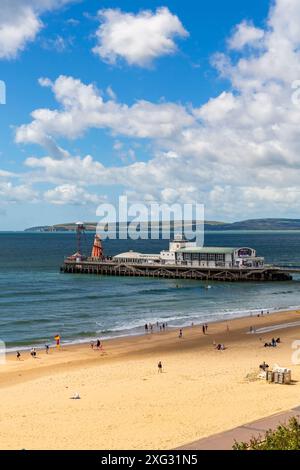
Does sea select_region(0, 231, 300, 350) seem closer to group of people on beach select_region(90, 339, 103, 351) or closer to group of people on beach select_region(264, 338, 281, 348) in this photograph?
group of people on beach select_region(90, 339, 103, 351)

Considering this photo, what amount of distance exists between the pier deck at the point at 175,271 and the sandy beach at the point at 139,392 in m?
46.8

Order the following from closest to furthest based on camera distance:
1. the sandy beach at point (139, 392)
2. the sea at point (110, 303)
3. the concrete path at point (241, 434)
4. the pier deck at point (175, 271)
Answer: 1. the concrete path at point (241, 434)
2. the sandy beach at point (139, 392)
3. the sea at point (110, 303)
4. the pier deck at point (175, 271)

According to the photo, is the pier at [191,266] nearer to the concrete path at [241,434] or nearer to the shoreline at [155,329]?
the shoreline at [155,329]

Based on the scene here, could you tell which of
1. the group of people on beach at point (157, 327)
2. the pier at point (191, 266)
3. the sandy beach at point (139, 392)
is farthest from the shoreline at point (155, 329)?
the pier at point (191, 266)

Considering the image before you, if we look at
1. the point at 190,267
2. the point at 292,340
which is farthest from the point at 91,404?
the point at 190,267

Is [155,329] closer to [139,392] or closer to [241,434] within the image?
[139,392]

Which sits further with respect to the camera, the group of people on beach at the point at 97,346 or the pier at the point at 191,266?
Result: the pier at the point at 191,266

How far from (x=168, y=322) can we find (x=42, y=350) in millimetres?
16851

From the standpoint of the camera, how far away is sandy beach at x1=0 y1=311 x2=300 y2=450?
78.7 feet

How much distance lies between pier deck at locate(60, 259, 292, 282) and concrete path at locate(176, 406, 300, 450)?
7298cm

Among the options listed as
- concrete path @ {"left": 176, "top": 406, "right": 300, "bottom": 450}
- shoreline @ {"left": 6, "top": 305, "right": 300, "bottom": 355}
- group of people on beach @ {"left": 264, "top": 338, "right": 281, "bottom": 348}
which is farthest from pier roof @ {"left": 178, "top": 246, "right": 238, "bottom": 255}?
concrete path @ {"left": 176, "top": 406, "right": 300, "bottom": 450}

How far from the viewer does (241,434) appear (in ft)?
70.7

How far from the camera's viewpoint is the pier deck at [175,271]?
9712cm

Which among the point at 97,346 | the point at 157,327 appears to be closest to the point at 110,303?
the point at 157,327
